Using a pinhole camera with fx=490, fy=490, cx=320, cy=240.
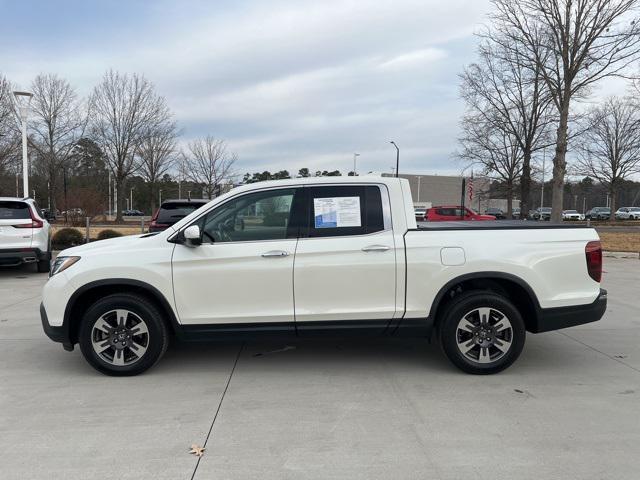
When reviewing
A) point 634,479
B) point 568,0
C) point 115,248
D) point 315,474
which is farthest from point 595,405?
point 568,0

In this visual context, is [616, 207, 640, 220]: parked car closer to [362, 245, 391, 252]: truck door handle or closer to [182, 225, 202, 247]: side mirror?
[362, 245, 391, 252]: truck door handle

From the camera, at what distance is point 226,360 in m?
5.04

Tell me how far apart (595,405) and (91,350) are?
14.3ft

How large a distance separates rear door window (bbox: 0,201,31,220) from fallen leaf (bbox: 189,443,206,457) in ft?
29.0

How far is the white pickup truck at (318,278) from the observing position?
4375 millimetres

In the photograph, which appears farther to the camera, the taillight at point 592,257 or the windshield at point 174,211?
the windshield at point 174,211

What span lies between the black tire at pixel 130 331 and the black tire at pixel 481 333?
2.61 meters

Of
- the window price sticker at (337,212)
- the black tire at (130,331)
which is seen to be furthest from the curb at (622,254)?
the black tire at (130,331)

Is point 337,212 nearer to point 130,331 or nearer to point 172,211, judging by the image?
point 130,331

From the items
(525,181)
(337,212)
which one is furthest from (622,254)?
(525,181)

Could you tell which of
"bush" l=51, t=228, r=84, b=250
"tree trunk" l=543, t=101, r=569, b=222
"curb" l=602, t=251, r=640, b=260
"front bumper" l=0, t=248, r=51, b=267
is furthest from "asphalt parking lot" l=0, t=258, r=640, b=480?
"tree trunk" l=543, t=101, r=569, b=222

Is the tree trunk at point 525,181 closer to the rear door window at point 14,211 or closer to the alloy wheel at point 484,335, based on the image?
the rear door window at point 14,211

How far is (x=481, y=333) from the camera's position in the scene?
4.53m

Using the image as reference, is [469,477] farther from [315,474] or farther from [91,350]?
[91,350]
